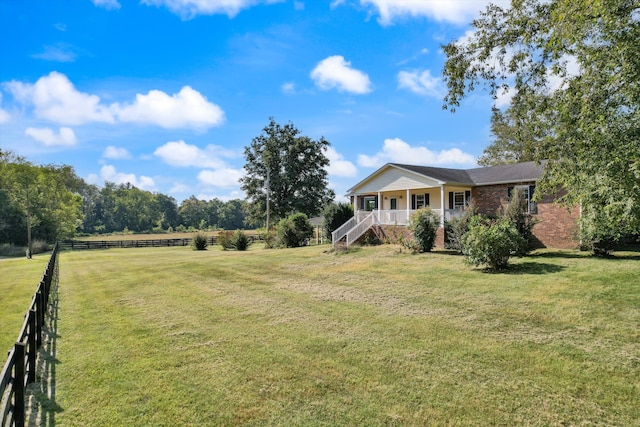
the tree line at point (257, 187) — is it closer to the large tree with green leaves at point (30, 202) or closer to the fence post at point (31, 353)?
the large tree with green leaves at point (30, 202)

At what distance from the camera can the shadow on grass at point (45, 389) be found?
171 inches

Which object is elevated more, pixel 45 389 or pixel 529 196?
pixel 529 196

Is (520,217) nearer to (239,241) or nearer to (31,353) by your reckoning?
(31,353)

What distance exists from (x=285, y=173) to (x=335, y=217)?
17098 mm

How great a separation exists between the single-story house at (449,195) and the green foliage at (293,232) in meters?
4.55

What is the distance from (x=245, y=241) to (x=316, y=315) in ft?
79.1

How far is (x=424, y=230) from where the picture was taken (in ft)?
59.5

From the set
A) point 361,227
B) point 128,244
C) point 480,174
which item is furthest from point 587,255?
point 128,244

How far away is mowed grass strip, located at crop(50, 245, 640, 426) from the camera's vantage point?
4.41 m

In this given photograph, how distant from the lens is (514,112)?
1061cm

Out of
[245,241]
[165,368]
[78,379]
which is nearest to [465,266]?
[165,368]

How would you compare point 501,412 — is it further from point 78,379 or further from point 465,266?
point 465,266

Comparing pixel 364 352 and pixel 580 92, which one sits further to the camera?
pixel 580 92

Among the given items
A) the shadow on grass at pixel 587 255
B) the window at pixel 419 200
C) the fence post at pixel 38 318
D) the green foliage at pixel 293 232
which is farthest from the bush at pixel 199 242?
the fence post at pixel 38 318
